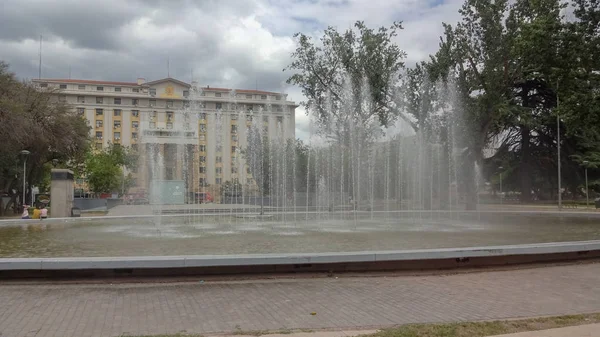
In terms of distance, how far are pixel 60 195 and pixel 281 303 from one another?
2095 centimetres

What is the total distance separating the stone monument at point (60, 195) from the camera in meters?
23.3

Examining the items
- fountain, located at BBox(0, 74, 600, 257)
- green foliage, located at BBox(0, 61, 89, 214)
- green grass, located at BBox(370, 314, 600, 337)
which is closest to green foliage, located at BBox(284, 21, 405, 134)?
fountain, located at BBox(0, 74, 600, 257)

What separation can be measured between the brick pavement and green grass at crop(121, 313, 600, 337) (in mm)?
284

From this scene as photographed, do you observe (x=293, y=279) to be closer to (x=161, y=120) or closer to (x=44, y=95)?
(x=44, y=95)

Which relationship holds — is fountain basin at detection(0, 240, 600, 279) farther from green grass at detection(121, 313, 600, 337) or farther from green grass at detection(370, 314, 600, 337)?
green grass at detection(370, 314, 600, 337)

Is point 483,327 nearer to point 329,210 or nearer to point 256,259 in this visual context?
point 256,259

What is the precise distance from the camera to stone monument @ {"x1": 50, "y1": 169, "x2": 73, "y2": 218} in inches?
917

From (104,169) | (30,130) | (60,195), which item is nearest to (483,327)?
(60,195)

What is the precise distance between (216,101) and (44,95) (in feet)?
203

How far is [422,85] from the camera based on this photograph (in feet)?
108

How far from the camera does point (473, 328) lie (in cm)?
490

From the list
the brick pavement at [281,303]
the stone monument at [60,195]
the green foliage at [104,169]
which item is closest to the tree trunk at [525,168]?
the stone monument at [60,195]

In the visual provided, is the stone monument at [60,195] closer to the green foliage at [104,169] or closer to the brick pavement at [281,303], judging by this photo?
the brick pavement at [281,303]

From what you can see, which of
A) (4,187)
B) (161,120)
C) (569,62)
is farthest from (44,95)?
(161,120)
